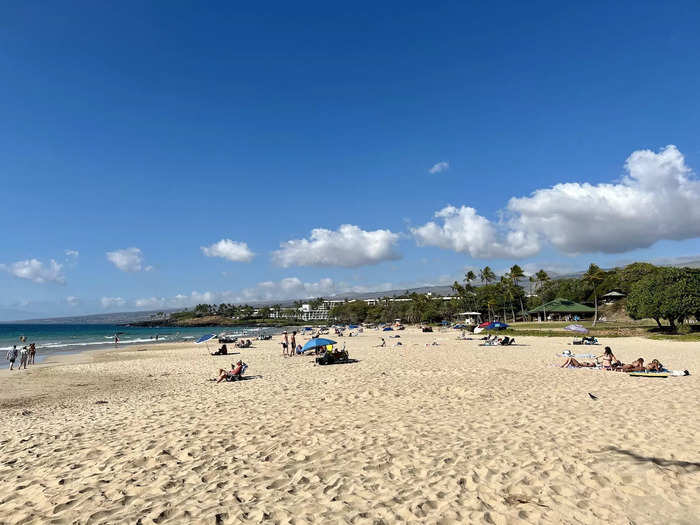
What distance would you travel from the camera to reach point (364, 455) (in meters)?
7.07

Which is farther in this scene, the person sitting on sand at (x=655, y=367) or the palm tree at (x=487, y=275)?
the palm tree at (x=487, y=275)

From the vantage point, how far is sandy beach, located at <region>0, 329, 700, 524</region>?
5.19m

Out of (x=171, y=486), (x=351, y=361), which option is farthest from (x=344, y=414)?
(x=351, y=361)

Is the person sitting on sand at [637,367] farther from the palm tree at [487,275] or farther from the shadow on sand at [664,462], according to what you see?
the palm tree at [487,275]

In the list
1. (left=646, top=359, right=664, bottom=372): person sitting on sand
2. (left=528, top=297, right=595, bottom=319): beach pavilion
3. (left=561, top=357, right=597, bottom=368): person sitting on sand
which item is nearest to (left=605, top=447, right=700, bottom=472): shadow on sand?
(left=646, top=359, right=664, bottom=372): person sitting on sand

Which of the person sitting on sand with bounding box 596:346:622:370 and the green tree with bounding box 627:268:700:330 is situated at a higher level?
the green tree with bounding box 627:268:700:330

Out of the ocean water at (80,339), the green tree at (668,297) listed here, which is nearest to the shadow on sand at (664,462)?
the green tree at (668,297)

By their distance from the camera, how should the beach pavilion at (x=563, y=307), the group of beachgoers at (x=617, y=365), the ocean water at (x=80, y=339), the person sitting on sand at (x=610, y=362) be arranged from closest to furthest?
the group of beachgoers at (x=617, y=365) < the person sitting on sand at (x=610, y=362) < the ocean water at (x=80, y=339) < the beach pavilion at (x=563, y=307)

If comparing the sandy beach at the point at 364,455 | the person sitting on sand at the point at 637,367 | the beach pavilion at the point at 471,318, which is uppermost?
the sandy beach at the point at 364,455

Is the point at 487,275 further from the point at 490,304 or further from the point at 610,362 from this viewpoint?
the point at 610,362

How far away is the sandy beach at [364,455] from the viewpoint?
5191 millimetres

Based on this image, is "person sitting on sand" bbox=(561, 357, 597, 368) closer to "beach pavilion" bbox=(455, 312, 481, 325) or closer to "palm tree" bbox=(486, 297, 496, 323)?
"beach pavilion" bbox=(455, 312, 481, 325)

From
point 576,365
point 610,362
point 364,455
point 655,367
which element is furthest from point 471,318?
point 364,455

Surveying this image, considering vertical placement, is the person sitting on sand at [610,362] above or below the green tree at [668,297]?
below
